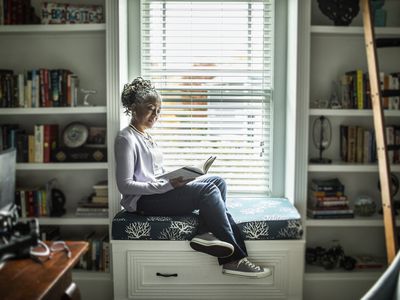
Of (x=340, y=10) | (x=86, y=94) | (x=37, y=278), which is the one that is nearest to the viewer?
(x=37, y=278)

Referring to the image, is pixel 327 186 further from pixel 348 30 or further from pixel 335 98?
pixel 348 30

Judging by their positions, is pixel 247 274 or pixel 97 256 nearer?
pixel 247 274

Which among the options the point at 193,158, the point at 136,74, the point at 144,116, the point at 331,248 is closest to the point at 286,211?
the point at 331,248

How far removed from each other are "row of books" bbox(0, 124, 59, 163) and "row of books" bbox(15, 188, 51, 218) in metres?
0.21

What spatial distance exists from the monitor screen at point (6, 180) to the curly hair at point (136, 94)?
1269 mm

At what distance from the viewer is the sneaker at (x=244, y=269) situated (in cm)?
259

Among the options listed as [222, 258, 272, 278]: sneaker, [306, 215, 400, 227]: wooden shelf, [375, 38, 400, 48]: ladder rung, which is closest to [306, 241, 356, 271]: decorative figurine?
[306, 215, 400, 227]: wooden shelf

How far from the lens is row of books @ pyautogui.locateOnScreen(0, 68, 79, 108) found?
2912 millimetres

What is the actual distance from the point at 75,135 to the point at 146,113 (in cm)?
57

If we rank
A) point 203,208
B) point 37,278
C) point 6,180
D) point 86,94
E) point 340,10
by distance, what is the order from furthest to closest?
point 86,94
point 340,10
point 203,208
point 6,180
point 37,278

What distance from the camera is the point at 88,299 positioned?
9.91ft

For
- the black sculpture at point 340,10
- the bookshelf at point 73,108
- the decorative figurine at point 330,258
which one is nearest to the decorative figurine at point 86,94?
the bookshelf at point 73,108

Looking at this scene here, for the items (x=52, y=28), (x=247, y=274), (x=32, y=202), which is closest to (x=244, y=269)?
(x=247, y=274)

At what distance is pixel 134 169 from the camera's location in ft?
9.15
